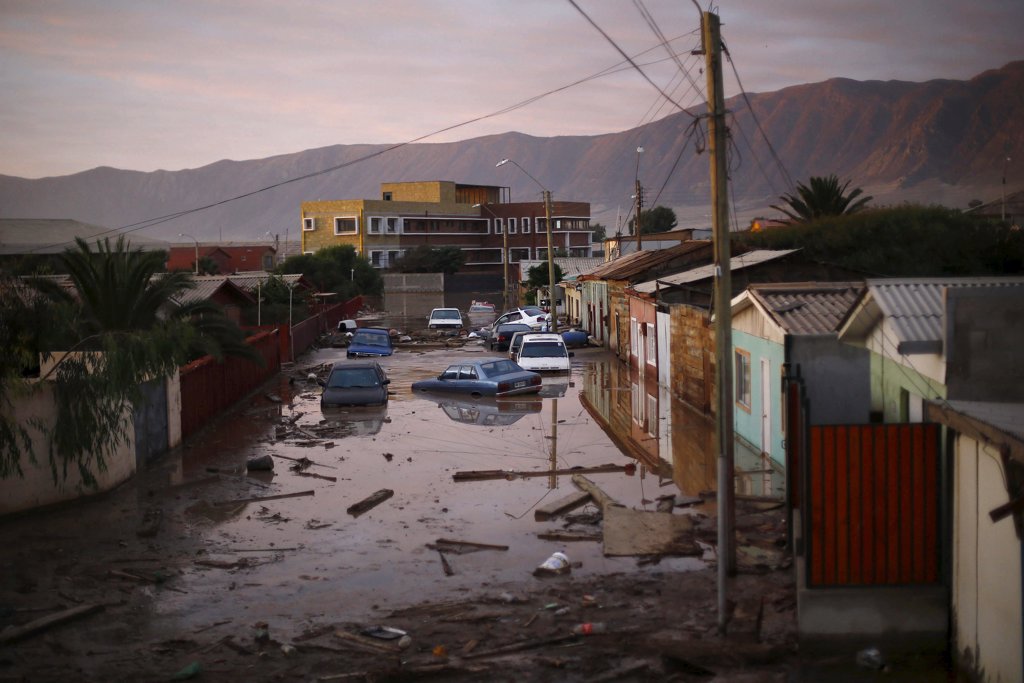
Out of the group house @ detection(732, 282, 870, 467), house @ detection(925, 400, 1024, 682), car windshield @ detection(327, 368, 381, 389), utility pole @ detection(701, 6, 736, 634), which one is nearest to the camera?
house @ detection(925, 400, 1024, 682)

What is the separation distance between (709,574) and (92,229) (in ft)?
312

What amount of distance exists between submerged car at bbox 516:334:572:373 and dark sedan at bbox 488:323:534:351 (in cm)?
931

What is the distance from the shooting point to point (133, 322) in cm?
2223

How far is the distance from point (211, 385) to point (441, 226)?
101438mm

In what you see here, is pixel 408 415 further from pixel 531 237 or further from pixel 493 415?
pixel 531 237

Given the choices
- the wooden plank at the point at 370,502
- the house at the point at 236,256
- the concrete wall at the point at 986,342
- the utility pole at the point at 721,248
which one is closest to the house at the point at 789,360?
the utility pole at the point at 721,248

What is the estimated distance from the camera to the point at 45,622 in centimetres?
1063

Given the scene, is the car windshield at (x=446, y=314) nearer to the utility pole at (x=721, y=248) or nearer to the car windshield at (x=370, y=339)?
the car windshield at (x=370, y=339)

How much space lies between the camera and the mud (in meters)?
9.61

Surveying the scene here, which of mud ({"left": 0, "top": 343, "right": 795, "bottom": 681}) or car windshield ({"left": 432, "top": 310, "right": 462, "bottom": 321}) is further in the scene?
car windshield ({"left": 432, "top": 310, "right": 462, "bottom": 321})

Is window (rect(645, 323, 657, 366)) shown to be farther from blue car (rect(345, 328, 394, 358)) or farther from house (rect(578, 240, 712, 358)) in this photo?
blue car (rect(345, 328, 394, 358))

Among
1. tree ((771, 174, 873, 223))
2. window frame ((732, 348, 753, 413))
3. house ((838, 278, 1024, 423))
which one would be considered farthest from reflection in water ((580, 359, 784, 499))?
tree ((771, 174, 873, 223))

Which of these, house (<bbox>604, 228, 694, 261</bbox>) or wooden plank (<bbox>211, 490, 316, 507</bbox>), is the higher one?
house (<bbox>604, 228, 694, 261</bbox>)

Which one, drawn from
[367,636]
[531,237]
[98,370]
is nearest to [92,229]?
[531,237]
